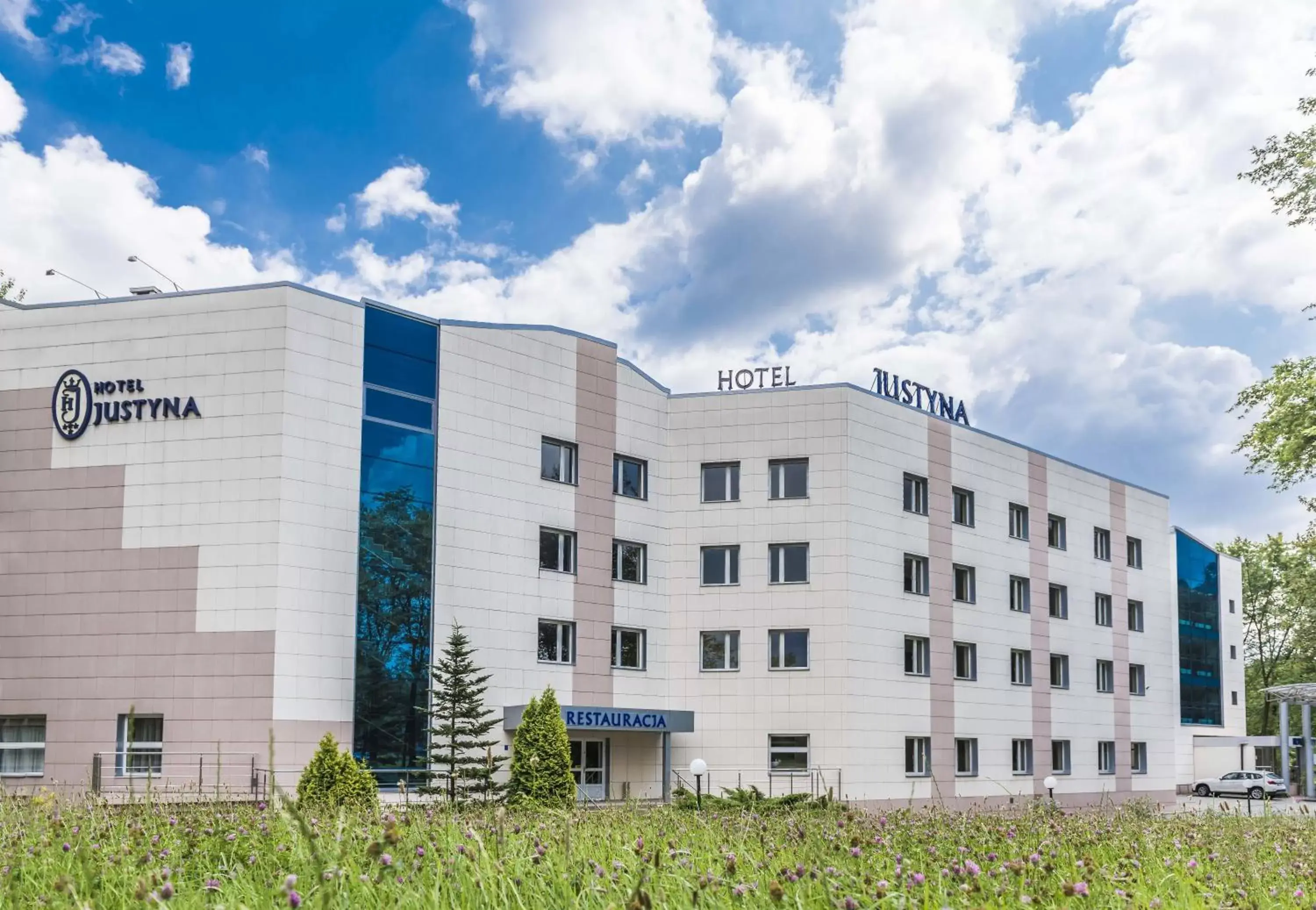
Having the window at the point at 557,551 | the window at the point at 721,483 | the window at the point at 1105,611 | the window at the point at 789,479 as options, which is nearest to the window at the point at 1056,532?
the window at the point at 1105,611

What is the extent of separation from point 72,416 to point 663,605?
54.9ft

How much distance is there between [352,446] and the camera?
31531 millimetres

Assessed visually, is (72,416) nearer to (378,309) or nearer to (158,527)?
(158,527)

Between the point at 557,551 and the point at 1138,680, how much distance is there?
91.2 ft

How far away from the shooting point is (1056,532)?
1909 inches

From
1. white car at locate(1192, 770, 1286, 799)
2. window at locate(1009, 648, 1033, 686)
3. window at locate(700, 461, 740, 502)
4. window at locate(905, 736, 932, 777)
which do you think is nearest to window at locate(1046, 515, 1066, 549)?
window at locate(1009, 648, 1033, 686)

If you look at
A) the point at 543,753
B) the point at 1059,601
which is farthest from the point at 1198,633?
the point at 543,753

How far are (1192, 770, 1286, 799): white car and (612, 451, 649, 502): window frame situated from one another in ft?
119

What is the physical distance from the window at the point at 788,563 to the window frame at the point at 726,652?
1.95 metres

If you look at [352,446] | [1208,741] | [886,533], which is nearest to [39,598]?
[352,446]

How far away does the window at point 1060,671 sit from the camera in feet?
155

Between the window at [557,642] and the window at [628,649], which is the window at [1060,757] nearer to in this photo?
the window at [628,649]

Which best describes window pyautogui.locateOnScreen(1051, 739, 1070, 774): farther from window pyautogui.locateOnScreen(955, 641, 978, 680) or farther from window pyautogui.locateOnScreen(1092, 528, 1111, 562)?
window pyautogui.locateOnScreen(1092, 528, 1111, 562)

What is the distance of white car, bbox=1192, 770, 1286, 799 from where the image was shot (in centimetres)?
6069
